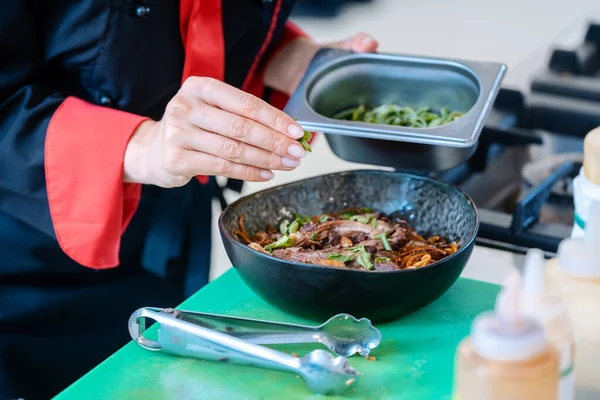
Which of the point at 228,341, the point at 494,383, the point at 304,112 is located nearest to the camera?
the point at 494,383

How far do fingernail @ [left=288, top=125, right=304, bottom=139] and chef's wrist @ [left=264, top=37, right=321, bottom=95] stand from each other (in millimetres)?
521

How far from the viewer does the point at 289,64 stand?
1.41 m

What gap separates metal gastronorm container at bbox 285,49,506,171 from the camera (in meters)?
1.03

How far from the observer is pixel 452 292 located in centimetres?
99

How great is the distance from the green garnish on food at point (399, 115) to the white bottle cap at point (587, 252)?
1.86ft

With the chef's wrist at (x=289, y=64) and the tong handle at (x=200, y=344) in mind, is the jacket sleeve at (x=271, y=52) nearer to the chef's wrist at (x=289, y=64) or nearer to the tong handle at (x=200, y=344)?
the chef's wrist at (x=289, y=64)

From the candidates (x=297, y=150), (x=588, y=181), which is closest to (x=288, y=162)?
(x=297, y=150)

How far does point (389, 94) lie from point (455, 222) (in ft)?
1.13

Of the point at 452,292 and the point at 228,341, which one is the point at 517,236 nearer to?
the point at 452,292

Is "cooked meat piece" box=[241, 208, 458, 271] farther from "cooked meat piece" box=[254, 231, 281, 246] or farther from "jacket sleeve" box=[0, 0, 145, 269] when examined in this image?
"jacket sleeve" box=[0, 0, 145, 269]

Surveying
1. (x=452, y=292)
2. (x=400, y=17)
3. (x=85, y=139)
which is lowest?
(x=400, y=17)

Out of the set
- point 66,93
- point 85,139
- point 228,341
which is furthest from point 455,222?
point 66,93

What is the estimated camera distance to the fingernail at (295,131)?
89 cm

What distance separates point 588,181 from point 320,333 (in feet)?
1.09
